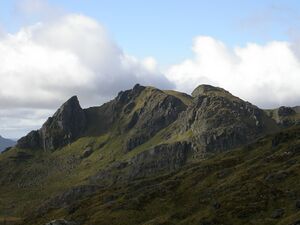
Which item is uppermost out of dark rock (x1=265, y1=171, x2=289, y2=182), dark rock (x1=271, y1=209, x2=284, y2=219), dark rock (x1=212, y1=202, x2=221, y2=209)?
dark rock (x1=265, y1=171, x2=289, y2=182)

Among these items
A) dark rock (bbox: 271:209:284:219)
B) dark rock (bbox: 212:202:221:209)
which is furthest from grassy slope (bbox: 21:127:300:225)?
dark rock (bbox: 271:209:284:219)

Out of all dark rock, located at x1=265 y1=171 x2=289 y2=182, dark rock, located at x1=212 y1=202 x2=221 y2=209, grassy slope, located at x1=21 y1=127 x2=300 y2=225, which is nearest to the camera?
grassy slope, located at x1=21 y1=127 x2=300 y2=225

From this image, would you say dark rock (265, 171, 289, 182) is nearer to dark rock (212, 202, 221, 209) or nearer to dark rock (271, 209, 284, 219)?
dark rock (212, 202, 221, 209)

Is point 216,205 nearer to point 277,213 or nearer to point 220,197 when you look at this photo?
point 220,197

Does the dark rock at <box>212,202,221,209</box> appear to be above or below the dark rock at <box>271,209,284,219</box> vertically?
above

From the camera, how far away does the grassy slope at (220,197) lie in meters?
90.2

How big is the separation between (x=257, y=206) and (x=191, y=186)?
49566 mm

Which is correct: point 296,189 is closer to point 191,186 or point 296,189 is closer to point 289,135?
point 191,186

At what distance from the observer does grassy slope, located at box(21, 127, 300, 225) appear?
9019 centimetres

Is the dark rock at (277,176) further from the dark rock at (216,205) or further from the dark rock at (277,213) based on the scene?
the dark rock at (277,213)

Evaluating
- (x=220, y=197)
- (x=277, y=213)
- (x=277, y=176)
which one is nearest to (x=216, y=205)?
(x=220, y=197)

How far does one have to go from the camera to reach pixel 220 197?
108062 mm

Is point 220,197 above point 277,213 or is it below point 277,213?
above

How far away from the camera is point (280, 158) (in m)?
136
